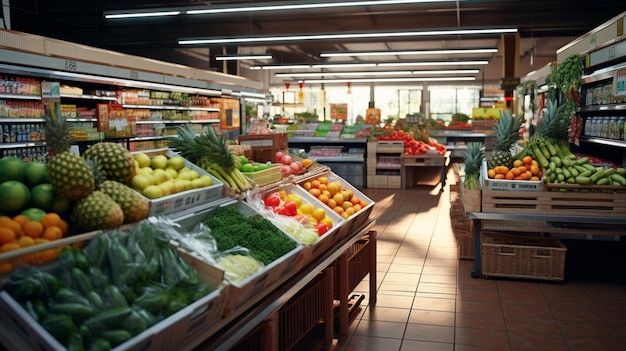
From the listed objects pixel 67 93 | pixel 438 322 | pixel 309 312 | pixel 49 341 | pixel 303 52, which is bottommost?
pixel 438 322

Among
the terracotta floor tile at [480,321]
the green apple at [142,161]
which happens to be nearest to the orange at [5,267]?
the green apple at [142,161]

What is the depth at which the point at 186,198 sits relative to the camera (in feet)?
10.2

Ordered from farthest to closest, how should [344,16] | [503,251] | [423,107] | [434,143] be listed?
[423,107]
[344,16]
[434,143]
[503,251]

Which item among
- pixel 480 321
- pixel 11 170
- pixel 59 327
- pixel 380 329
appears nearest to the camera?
pixel 59 327

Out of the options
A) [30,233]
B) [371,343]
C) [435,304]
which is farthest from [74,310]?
[435,304]

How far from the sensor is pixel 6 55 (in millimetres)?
7086

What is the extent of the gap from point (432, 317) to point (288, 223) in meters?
1.67

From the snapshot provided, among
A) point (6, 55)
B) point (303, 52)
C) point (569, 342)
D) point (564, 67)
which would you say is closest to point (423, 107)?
point (303, 52)

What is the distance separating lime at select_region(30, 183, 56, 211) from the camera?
7.92 feet

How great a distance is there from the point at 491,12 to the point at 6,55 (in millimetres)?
11315

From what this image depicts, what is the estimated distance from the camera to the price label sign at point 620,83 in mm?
5402

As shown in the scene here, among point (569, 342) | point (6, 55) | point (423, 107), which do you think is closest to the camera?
point (569, 342)

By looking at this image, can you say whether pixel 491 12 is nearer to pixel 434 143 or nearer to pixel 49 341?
pixel 434 143

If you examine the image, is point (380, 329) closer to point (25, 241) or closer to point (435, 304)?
point (435, 304)
